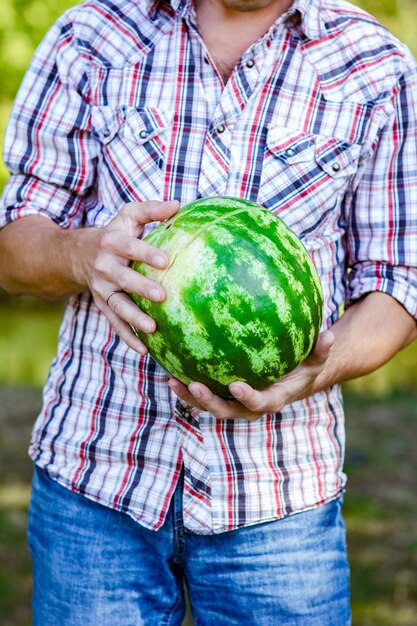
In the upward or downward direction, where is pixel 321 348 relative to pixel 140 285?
downward

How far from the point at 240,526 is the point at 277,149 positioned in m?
1.06

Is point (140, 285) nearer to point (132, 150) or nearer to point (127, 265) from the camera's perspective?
point (127, 265)

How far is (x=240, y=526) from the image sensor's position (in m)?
2.51

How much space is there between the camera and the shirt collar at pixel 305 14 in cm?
259

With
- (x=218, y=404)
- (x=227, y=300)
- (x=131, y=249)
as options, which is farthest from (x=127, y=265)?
(x=218, y=404)

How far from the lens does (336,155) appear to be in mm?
2568

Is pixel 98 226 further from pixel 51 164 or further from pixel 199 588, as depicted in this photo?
pixel 199 588

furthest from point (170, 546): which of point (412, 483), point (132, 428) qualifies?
point (412, 483)

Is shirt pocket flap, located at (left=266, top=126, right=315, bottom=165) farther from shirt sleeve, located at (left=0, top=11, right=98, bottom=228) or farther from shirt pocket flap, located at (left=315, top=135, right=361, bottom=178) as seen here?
shirt sleeve, located at (left=0, top=11, right=98, bottom=228)

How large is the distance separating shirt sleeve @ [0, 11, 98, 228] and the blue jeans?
33.3 inches

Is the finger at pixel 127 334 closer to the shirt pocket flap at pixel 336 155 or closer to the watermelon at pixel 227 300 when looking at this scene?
the watermelon at pixel 227 300

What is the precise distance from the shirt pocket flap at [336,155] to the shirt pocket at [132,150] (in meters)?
0.44

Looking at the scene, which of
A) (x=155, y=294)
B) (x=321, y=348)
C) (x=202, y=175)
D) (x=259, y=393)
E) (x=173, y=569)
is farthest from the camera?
(x=173, y=569)

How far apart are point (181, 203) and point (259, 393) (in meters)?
0.66
